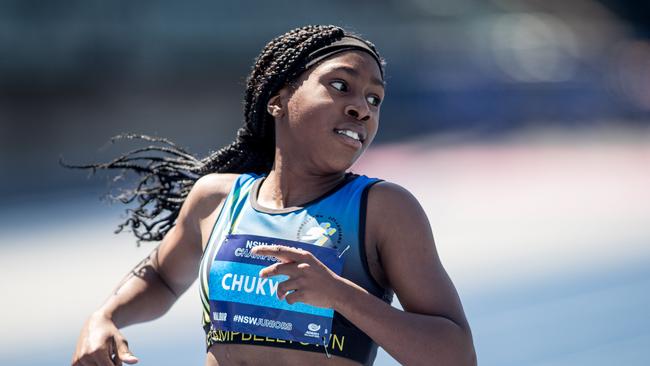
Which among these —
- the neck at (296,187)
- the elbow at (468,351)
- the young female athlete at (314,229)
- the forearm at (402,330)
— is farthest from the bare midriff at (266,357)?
the neck at (296,187)

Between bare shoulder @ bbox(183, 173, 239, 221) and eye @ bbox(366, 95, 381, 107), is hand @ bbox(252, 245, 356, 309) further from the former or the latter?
bare shoulder @ bbox(183, 173, 239, 221)

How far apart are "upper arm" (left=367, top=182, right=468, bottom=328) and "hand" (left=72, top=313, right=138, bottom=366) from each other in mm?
753

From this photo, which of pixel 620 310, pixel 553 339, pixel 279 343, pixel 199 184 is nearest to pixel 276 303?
pixel 279 343

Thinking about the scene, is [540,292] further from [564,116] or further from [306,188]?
[564,116]

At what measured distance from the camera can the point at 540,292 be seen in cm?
662

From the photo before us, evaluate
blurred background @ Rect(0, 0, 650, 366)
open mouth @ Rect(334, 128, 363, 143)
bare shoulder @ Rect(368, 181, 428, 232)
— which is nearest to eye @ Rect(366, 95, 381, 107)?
open mouth @ Rect(334, 128, 363, 143)

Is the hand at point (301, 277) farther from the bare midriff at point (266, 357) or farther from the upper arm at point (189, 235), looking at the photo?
Answer: the upper arm at point (189, 235)

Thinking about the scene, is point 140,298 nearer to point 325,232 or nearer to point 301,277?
point 325,232

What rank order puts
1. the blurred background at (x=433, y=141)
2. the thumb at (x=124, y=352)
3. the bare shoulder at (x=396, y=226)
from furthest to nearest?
the blurred background at (x=433, y=141) → the thumb at (x=124, y=352) → the bare shoulder at (x=396, y=226)

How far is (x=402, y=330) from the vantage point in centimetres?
250

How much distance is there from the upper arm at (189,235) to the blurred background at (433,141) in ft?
6.70

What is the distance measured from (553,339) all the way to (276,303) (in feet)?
10.9

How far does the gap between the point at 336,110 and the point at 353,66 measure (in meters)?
0.15

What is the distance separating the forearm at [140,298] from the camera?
10.5 feet
